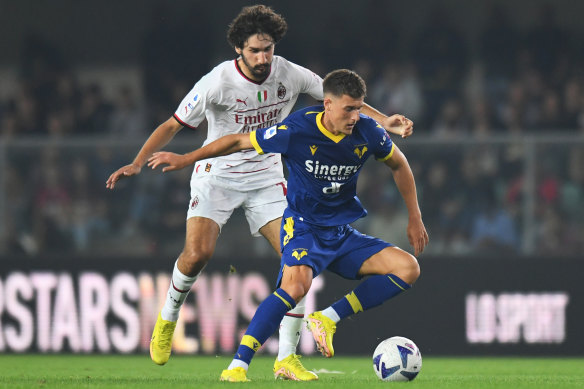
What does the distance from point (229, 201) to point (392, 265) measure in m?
1.40

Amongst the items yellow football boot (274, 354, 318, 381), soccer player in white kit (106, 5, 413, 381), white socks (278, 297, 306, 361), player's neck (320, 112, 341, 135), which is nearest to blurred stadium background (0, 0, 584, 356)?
soccer player in white kit (106, 5, 413, 381)

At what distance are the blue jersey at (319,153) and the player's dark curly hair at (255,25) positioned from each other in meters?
0.72

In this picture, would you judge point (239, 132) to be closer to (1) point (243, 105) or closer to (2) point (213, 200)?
(1) point (243, 105)

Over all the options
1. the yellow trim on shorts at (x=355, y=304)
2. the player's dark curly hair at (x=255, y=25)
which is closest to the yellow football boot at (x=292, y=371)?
the yellow trim on shorts at (x=355, y=304)

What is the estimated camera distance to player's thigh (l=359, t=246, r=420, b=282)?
638 cm

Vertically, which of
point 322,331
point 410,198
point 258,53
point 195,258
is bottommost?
point 322,331

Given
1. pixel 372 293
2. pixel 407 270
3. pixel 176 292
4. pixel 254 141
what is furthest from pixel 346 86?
pixel 176 292

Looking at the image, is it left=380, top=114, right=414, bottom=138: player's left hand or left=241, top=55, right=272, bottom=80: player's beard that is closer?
left=380, top=114, right=414, bottom=138: player's left hand

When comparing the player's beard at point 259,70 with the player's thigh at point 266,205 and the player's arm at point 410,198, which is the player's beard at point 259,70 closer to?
the player's thigh at point 266,205

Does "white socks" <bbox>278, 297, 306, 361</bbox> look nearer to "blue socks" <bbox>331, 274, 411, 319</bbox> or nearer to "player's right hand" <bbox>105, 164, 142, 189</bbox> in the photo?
"blue socks" <bbox>331, 274, 411, 319</bbox>

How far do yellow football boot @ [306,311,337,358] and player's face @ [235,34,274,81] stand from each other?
65.8 inches

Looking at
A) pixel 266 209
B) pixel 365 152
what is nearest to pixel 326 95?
pixel 365 152

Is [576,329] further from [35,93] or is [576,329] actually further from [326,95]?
[35,93]

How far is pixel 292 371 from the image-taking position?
21.7ft
